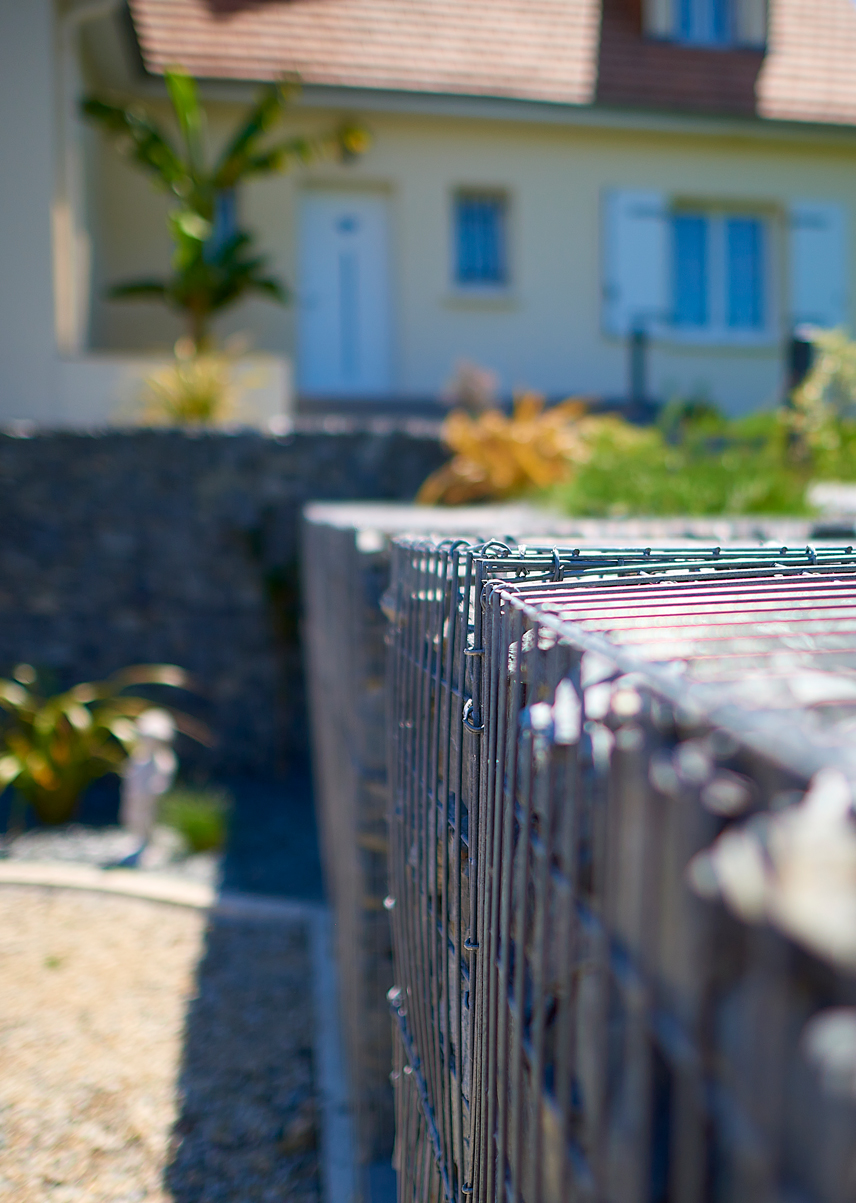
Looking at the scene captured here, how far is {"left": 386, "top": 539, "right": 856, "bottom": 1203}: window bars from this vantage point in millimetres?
491

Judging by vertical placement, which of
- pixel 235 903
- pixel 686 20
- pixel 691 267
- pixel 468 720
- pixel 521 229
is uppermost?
pixel 686 20

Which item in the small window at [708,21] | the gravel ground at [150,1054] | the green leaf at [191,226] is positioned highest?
the small window at [708,21]

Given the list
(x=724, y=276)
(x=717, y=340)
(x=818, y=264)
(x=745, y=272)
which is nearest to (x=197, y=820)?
(x=717, y=340)

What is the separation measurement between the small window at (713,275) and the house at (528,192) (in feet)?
0.08

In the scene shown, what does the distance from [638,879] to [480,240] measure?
440 inches

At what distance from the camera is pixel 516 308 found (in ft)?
35.6

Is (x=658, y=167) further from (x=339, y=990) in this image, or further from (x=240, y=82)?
(x=339, y=990)

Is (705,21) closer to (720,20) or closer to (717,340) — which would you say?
(720,20)

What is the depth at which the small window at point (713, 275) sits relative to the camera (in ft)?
38.0

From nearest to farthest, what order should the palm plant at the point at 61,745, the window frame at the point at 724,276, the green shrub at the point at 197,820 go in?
the green shrub at the point at 197,820 → the palm plant at the point at 61,745 → the window frame at the point at 724,276

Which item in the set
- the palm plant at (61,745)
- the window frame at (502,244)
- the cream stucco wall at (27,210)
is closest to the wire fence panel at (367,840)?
the palm plant at (61,745)

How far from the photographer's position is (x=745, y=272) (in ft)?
38.4

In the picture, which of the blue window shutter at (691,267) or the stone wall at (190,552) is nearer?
the stone wall at (190,552)

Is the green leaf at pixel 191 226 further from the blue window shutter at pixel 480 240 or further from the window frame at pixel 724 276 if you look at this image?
the window frame at pixel 724 276
